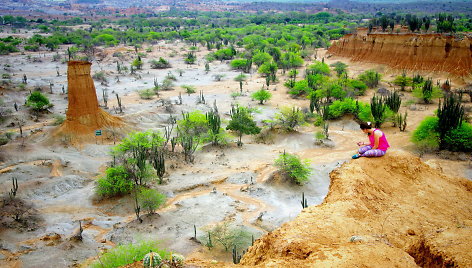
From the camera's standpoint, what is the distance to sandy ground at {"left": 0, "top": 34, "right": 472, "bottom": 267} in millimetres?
11023

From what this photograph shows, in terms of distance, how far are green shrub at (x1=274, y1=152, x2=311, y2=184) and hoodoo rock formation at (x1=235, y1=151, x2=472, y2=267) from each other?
24.7ft

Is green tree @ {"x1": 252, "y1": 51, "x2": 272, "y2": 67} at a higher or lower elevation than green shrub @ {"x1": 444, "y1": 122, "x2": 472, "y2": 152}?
higher

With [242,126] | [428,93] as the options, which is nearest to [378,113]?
[428,93]

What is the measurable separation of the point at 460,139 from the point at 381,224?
45.8 ft

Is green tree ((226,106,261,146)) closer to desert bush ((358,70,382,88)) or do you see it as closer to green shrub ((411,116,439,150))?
green shrub ((411,116,439,150))

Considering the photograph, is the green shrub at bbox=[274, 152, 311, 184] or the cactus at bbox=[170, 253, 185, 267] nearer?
the cactus at bbox=[170, 253, 185, 267]

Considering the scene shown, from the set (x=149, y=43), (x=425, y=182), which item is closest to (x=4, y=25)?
(x=149, y=43)

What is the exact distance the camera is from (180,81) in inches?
1469

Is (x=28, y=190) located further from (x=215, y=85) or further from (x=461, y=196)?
(x=215, y=85)

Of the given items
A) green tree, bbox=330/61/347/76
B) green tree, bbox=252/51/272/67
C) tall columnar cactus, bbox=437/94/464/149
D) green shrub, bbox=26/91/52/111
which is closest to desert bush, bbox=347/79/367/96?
green tree, bbox=330/61/347/76

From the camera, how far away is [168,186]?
15234 millimetres

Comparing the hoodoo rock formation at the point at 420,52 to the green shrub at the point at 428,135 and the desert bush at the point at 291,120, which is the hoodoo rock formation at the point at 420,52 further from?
the desert bush at the point at 291,120

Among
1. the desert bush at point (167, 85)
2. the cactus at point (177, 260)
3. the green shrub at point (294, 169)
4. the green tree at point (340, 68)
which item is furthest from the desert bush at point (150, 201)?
the green tree at point (340, 68)

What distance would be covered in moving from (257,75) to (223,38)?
99.0ft
